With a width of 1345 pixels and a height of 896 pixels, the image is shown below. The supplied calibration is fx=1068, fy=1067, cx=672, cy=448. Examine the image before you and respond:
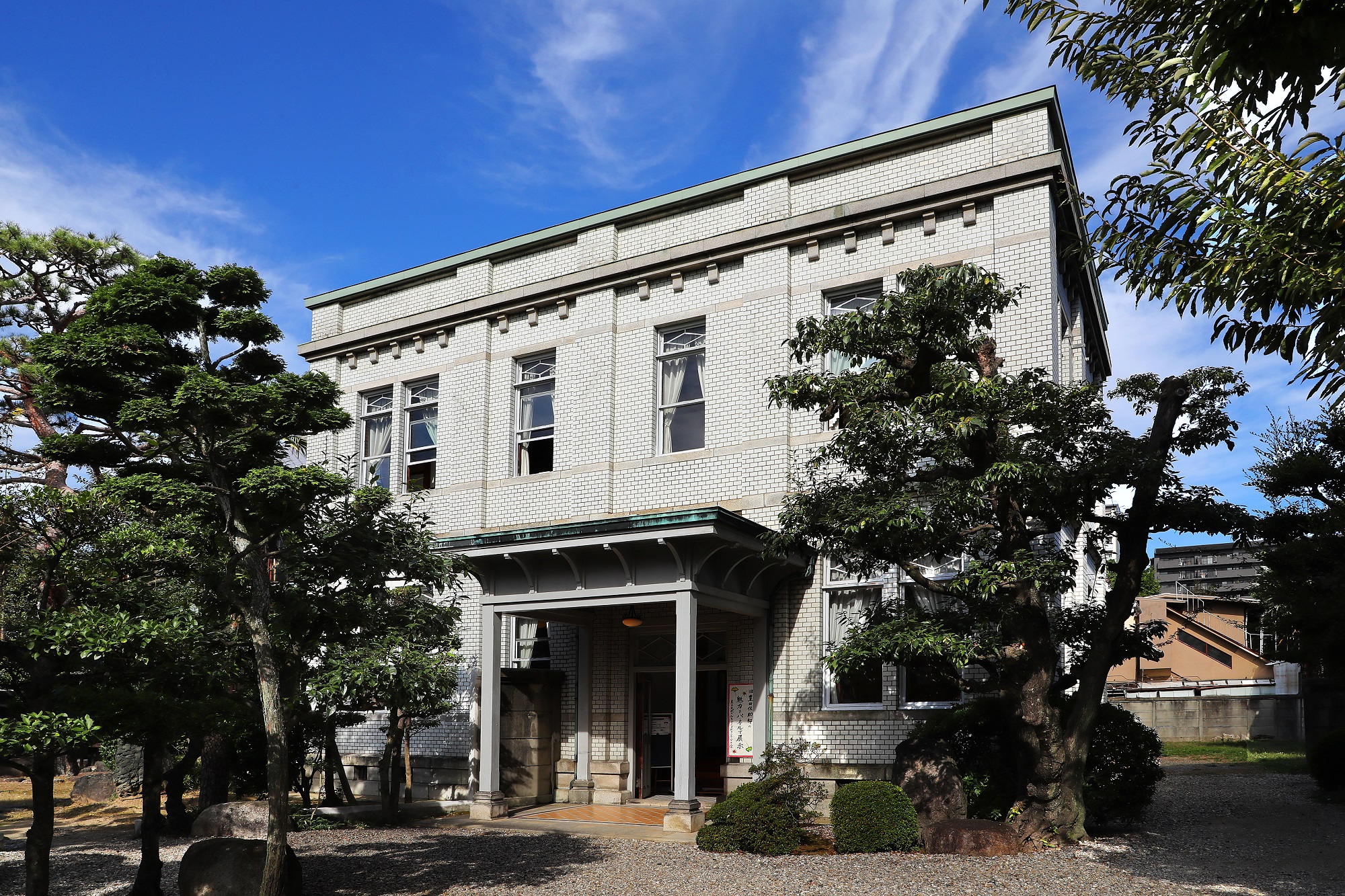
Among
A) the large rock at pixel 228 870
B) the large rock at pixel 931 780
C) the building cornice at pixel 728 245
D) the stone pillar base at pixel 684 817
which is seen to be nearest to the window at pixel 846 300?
the building cornice at pixel 728 245

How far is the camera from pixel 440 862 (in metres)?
12.2

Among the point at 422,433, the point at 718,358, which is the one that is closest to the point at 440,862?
the point at 718,358

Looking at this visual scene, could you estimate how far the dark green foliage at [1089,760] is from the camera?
12586 millimetres

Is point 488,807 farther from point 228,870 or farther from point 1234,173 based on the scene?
point 1234,173

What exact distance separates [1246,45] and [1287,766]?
2002 centimetres

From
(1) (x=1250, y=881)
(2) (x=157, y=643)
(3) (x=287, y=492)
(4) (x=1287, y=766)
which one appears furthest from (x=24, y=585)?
(4) (x=1287, y=766)

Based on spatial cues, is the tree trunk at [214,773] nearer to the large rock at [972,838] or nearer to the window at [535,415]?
the window at [535,415]

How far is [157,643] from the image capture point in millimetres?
8625

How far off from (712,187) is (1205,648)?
3134 cm

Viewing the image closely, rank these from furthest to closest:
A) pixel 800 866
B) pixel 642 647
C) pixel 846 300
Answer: pixel 642 647 < pixel 846 300 < pixel 800 866

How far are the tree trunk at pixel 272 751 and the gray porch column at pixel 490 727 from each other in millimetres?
6977

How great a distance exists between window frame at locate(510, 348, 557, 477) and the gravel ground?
7.54 metres

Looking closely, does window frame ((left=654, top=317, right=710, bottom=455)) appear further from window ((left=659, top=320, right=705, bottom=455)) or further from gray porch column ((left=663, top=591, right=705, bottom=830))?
gray porch column ((left=663, top=591, right=705, bottom=830))

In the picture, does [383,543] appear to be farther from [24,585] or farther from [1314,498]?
[1314,498]
